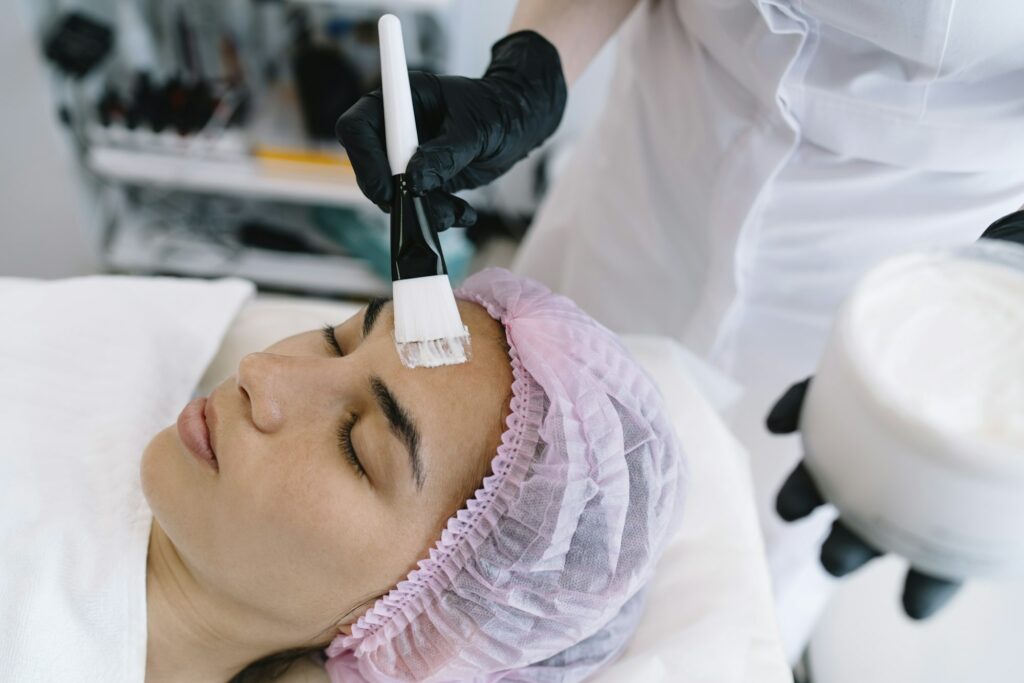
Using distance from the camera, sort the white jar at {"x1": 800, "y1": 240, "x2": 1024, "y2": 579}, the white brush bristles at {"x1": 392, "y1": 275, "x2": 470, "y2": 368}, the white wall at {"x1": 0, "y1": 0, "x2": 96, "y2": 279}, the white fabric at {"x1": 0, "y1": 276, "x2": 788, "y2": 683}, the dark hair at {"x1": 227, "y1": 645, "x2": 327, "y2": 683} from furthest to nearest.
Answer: the white wall at {"x1": 0, "y1": 0, "x2": 96, "y2": 279} < the dark hair at {"x1": 227, "y1": 645, "x2": 327, "y2": 683} < the white fabric at {"x1": 0, "y1": 276, "x2": 788, "y2": 683} < the white brush bristles at {"x1": 392, "y1": 275, "x2": 470, "y2": 368} < the white jar at {"x1": 800, "y1": 240, "x2": 1024, "y2": 579}

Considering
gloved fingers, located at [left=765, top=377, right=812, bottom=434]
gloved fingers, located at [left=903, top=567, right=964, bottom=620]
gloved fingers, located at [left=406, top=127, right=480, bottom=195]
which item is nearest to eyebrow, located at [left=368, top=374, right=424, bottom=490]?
gloved fingers, located at [left=406, top=127, right=480, bottom=195]

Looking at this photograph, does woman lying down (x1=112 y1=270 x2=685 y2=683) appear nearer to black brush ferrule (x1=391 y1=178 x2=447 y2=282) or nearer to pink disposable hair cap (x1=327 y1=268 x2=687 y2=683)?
pink disposable hair cap (x1=327 y1=268 x2=687 y2=683)

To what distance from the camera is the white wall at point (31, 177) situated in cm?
180

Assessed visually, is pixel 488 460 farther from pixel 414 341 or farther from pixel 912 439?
pixel 912 439

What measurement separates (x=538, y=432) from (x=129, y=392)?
599mm

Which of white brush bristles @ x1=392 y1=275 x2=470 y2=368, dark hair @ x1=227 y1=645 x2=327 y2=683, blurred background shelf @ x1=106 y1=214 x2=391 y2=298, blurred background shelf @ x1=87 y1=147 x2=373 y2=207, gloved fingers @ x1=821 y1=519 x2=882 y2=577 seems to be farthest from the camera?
blurred background shelf @ x1=106 y1=214 x2=391 y2=298

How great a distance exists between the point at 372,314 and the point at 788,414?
46cm

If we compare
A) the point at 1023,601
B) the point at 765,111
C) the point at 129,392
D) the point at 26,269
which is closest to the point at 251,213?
the point at 26,269

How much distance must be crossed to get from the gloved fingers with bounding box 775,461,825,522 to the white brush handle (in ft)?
1.49

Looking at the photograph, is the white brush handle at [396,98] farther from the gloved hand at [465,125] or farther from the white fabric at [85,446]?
the white fabric at [85,446]

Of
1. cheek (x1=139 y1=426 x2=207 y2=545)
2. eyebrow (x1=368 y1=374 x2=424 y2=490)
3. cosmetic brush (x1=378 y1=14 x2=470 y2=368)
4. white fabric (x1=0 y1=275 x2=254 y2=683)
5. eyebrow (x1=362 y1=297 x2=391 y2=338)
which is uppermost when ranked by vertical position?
cosmetic brush (x1=378 y1=14 x2=470 y2=368)

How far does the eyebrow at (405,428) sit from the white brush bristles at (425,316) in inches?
2.3

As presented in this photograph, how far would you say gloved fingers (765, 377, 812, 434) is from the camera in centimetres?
69

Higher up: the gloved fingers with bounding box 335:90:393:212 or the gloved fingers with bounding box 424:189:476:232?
the gloved fingers with bounding box 335:90:393:212
